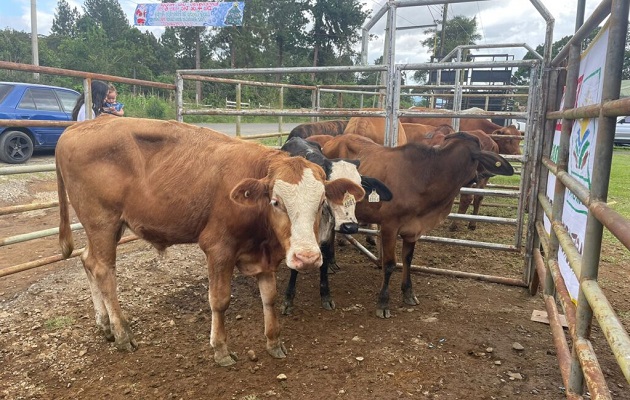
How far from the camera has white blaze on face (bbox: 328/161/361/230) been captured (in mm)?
3242

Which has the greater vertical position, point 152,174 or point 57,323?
point 152,174

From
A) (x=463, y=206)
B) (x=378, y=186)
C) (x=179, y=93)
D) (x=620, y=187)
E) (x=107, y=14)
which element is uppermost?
(x=107, y=14)

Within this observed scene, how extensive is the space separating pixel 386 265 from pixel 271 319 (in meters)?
1.35

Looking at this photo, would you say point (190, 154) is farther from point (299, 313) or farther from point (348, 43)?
point (348, 43)

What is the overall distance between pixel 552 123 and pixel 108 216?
12.6 ft

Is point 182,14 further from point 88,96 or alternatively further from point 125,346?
point 125,346

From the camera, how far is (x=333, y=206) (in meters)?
3.22

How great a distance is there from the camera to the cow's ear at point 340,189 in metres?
2.99

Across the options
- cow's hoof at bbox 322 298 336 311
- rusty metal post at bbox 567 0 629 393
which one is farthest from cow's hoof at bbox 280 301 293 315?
rusty metal post at bbox 567 0 629 393

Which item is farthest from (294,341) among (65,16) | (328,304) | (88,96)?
(65,16)

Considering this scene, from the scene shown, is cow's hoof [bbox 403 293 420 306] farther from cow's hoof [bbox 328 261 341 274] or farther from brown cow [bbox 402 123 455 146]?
brown cow [bbox 402 123 455 146]

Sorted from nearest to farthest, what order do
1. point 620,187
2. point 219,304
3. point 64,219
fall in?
point 219,304
point 64,219
point 620,187

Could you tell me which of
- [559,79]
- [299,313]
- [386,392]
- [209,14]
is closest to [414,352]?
[386,392]

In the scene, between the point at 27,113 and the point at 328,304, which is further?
the point at 27,113
